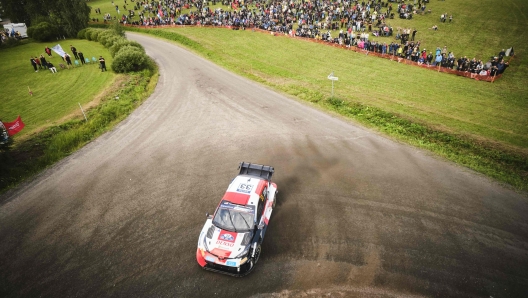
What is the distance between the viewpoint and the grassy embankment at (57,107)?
1455 cm

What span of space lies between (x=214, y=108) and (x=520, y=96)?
23.3 metres

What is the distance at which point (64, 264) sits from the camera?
9.25 metres

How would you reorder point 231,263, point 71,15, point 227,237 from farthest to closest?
point 71,15
point 227,237
point 231,263

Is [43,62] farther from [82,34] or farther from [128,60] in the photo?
[82,34]

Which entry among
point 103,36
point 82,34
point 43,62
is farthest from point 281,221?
point 82,34

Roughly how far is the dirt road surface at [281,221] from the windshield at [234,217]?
57.9 inches

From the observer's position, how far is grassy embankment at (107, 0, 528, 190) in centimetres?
1489

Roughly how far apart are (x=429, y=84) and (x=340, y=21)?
884 inches

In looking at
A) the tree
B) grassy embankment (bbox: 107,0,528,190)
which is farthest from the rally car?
the tree

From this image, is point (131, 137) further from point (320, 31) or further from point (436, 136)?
point (320, 31)

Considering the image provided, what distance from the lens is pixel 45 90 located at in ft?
77.7

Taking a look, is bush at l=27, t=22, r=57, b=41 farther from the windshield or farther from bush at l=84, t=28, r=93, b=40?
the windshield

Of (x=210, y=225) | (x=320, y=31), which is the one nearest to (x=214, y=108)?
(x=210, y=225)

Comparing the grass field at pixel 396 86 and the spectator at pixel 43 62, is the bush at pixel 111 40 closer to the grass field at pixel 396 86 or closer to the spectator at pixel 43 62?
the grass field at pixel 396 86
